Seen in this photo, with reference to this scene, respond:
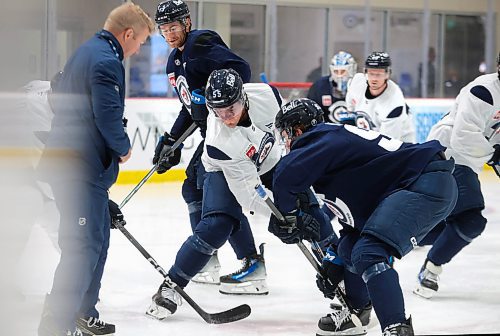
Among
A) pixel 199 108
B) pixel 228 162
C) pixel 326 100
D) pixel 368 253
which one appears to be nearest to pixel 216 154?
pixel 228 162

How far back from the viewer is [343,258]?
8.53 ft

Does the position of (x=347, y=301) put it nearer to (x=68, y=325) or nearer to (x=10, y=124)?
(x=68, y=325)

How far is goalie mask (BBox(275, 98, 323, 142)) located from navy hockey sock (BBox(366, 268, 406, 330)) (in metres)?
0.46

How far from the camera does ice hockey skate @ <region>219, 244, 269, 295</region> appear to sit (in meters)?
3.38

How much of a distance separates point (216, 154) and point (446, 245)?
3.31 feet

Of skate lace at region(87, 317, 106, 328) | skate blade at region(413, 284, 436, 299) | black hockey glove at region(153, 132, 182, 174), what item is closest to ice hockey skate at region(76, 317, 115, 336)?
skate lace at region(87, 317, 106, 328)

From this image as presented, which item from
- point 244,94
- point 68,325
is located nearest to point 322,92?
point 244,94

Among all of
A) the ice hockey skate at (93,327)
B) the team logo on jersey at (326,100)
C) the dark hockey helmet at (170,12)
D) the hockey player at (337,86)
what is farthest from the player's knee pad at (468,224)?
the team logo on jersey at (326,100)

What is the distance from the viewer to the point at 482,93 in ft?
10.7

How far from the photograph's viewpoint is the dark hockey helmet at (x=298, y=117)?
2453 millimetres

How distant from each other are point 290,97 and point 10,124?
5.81 meters

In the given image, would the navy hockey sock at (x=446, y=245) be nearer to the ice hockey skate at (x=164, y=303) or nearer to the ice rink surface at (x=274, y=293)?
the ice rink surface at (x=274, y=293)

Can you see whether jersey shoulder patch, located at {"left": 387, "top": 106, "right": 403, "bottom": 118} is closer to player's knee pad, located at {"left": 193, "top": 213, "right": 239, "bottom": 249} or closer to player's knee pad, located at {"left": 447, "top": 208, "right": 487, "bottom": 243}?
player's knee pad, located at {"left": 447, "top": 208, "right": 487, "bottom": 243}

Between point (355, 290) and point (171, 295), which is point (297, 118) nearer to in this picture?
point (355, 290)
